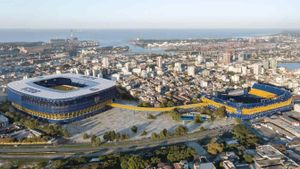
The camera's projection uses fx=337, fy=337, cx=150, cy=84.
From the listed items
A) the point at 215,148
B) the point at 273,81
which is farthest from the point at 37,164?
the point at 273,81

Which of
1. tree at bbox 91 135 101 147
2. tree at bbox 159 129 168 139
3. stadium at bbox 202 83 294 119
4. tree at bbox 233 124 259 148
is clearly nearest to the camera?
tree at bbox 233 124 259 148

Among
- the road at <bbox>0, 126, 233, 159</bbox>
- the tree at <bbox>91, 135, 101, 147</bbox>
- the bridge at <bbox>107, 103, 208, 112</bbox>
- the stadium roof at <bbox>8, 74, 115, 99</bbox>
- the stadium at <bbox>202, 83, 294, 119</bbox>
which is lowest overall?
the road at <bbox>0, 126, 233, 159</bbox>

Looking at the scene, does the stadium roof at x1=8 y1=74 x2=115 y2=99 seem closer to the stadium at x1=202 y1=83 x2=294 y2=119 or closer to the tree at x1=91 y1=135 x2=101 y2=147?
the tree at x1=91 y1=135 x2=101 y2=147

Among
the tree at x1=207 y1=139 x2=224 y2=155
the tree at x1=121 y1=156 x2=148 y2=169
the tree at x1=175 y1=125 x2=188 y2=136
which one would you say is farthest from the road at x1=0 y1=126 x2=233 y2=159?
the tree at x1=121 y1=156 x2=148 y2=169

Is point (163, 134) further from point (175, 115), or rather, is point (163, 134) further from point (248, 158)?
point (248, 158)

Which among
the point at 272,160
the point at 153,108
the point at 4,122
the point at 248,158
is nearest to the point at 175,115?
the point at 153,108

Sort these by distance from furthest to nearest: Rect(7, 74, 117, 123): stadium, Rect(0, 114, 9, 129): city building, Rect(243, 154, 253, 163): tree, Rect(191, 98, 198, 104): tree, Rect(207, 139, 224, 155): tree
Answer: Rect(191, 98, 198, 104): tree → Rect(7, 74, 117, 123): stadium → Rect(0, 114, 9, 129): city building → Rect(207, 139, 224, 155): tree → Rect(243, 154, 253, 163): tree

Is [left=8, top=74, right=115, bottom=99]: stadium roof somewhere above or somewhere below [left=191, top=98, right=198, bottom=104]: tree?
above

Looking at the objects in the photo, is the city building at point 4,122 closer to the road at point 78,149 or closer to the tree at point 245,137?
the road at point 78,149
